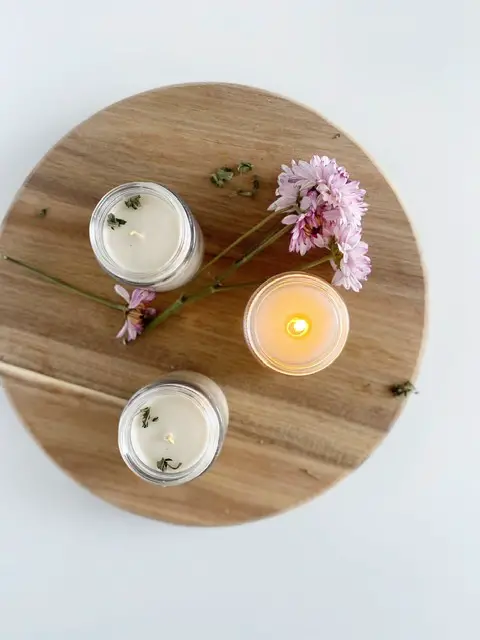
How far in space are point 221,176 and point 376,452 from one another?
18.3 inches

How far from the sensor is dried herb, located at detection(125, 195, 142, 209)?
2.44 feet

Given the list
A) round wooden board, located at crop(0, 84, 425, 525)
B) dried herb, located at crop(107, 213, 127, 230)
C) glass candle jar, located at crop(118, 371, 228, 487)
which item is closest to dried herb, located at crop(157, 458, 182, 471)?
glass candle jar, located at crop(118, 371, 228, 487)

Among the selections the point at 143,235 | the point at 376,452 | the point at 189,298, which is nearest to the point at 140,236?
the point at 143,235

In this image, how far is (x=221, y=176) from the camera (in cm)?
83

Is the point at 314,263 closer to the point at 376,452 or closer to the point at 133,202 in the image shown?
the point at 133,202

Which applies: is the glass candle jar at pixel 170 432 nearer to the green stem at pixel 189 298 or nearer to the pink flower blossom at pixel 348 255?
the green stem at pixel 189 298

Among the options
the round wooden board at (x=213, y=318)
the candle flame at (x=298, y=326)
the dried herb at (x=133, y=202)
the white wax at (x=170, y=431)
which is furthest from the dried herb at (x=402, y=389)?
the dried herb at (x=133, y=202)

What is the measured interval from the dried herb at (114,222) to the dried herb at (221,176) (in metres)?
0.14

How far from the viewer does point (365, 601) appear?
1.03 metres

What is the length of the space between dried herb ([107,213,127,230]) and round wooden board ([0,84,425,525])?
0.36 feet

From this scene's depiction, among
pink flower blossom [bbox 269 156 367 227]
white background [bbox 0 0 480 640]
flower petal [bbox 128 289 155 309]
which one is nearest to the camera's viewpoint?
pink flower blossom [bbox 269 156 367 227]

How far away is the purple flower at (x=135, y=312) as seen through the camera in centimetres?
78

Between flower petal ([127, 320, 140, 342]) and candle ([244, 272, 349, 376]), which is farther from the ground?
candle ([244, 272, 349, 376])

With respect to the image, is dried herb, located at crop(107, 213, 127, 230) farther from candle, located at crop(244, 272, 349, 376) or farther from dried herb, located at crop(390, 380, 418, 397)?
dried herb, located at crop(390, 380, 418, 397)
